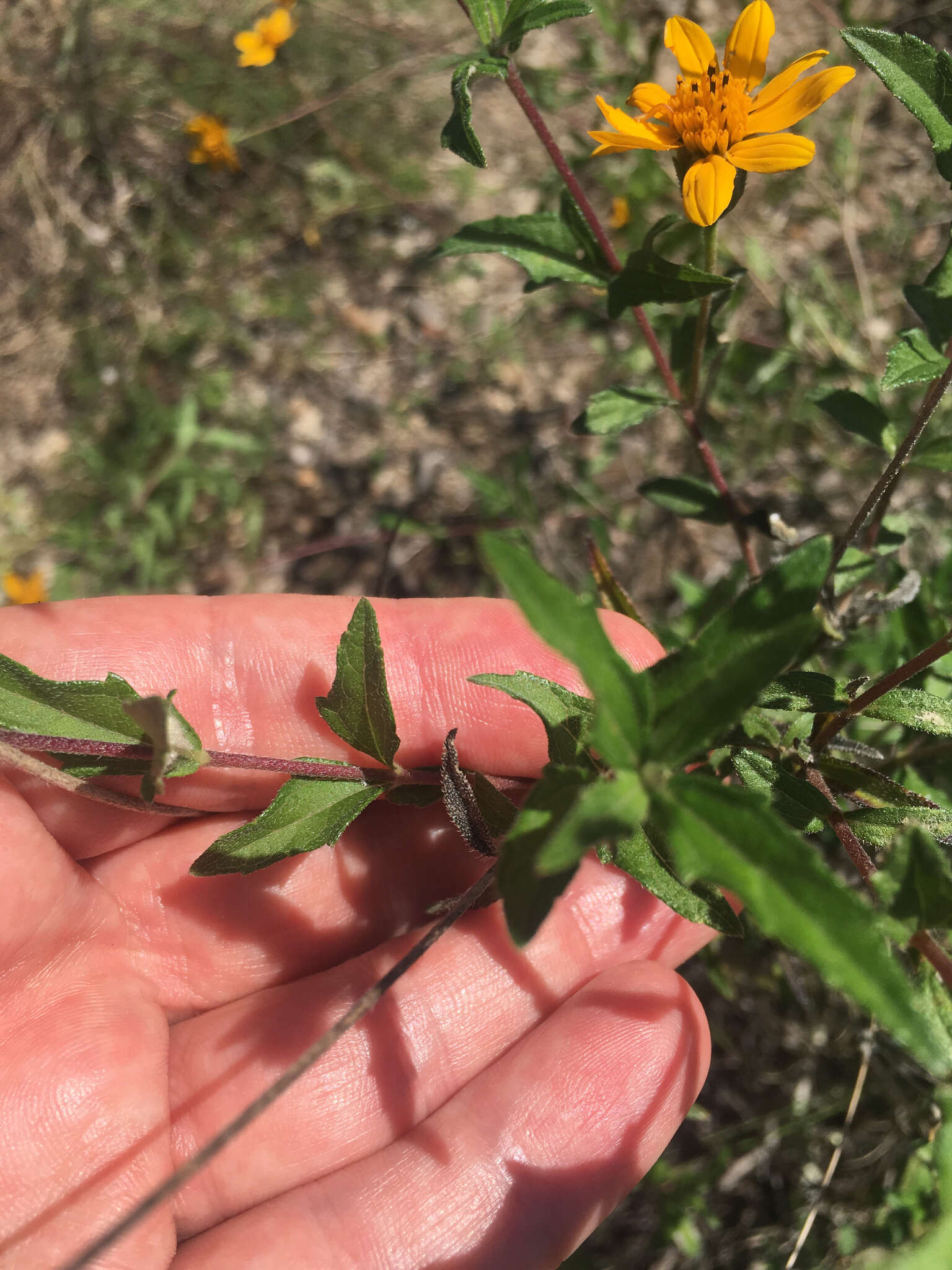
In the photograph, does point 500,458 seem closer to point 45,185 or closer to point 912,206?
point 912,206

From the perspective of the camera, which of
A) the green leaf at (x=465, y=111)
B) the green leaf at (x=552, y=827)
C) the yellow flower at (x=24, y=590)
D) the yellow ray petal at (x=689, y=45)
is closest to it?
the green leaf at (x=552, y=827)

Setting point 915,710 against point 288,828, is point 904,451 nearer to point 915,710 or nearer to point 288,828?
point 915,710

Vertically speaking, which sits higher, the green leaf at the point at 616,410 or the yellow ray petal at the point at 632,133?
the yellow ray petal at the point at 632,133

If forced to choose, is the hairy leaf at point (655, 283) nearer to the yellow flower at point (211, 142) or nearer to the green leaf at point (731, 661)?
the green leaf at point (731, 661)

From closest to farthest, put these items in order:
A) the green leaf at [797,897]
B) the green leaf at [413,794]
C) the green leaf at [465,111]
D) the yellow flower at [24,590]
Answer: the green leaf at [797,897]
the green leaf at [465,111]
the green leaf at [413,794]
the yellow flower at [24,590]

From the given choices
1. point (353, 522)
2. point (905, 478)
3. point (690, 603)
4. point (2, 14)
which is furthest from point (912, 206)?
point (2, 14)

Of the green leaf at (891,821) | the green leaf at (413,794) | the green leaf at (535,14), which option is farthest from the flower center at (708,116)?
the green leaf at (413,794)
